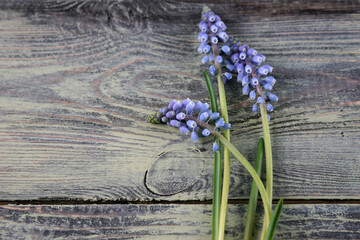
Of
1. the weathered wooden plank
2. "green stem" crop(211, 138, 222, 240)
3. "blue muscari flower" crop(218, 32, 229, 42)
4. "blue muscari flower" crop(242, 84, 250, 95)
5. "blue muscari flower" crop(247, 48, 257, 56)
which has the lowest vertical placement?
the weathered wooden plank

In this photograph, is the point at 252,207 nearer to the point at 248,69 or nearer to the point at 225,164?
the point at 225,164

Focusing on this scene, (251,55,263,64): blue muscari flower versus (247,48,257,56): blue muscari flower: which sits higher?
(247,48,257,56): blue muscari flower

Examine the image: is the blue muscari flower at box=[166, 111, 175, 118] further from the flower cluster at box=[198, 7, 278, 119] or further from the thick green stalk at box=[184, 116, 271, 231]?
the flower cluster at box=[198, 7, 278, 119]

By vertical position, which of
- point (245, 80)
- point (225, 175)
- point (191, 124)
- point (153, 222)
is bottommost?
point (153, 222)

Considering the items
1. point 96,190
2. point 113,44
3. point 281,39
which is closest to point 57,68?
point 113,44

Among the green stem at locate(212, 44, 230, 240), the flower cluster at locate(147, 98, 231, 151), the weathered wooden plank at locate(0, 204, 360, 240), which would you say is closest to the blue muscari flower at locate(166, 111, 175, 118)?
the flower cluster at locate(147, 98, 231, 151)

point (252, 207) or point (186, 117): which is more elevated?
point (186, 117)

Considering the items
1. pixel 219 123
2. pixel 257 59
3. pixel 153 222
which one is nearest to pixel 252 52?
pixel 257 59

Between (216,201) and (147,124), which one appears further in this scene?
(147,124)
